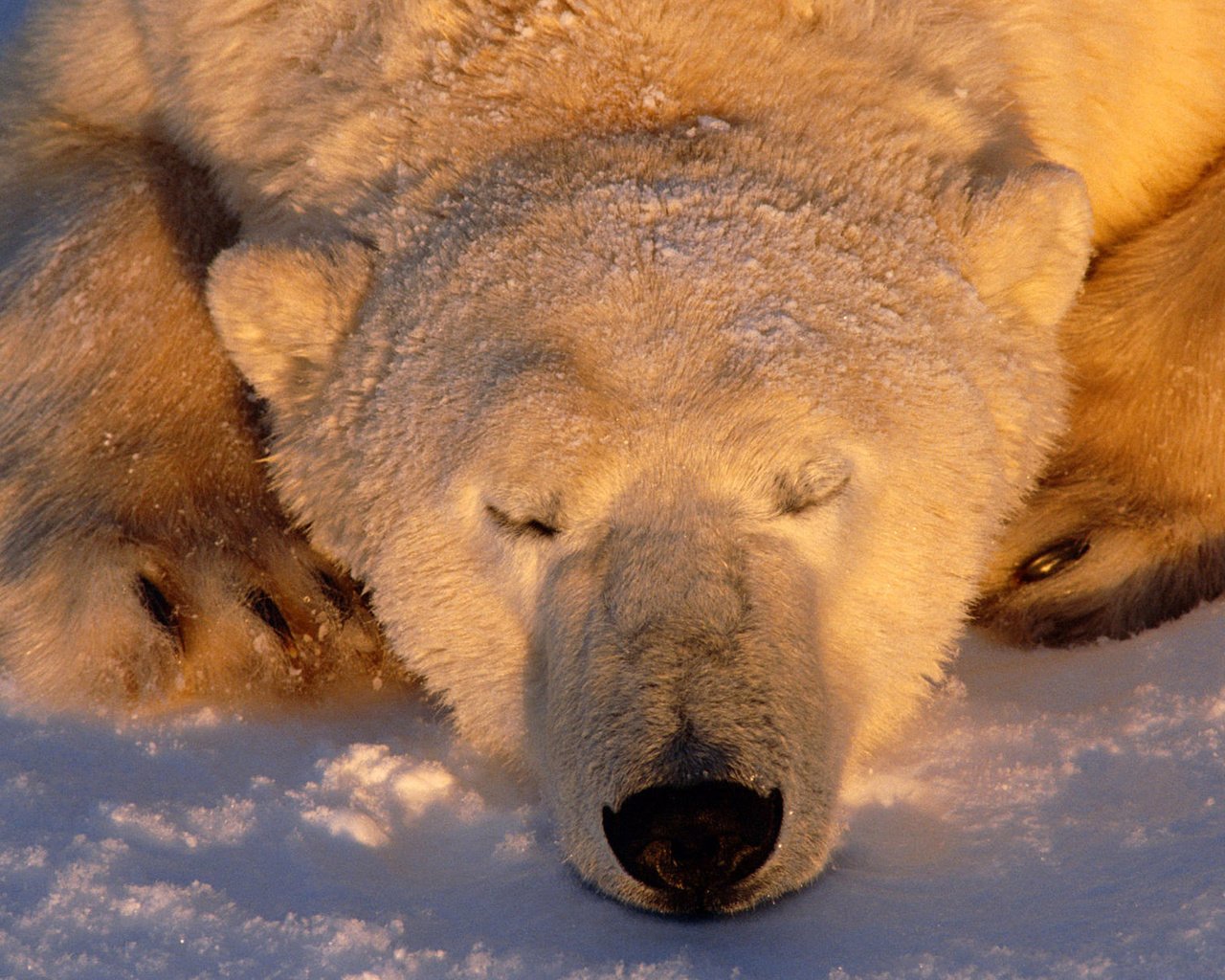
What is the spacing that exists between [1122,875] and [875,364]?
2.54 feet

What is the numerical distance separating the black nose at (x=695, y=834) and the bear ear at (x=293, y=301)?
0.91 metres

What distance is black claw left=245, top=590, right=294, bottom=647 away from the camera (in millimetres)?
2559

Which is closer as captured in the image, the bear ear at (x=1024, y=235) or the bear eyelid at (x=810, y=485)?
the bear eyelid at (x=810, y=485)

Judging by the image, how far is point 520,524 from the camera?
84.1 inches

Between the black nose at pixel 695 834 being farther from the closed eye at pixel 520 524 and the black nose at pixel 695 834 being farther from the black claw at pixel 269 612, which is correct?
the black claw at pixel 269 612

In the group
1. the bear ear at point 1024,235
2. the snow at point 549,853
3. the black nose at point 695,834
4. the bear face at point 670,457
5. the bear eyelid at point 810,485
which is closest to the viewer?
the snow at point 549,853

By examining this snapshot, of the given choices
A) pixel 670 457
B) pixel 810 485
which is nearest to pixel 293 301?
pixel 670 457

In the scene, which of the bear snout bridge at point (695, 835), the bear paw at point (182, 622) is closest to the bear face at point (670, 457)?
the bear snout bridge at point (695, 835)

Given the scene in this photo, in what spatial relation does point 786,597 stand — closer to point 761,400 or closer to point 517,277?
point 761,400

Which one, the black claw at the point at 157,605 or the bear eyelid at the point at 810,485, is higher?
the bear eyelid at the point at 810,485

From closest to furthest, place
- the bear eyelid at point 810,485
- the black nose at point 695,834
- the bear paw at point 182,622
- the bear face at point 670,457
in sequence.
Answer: the black nose at point 695,834 < the bear face at point 670,457 < the bear eyelid at point 810,485 < the bear paw at point 182,622

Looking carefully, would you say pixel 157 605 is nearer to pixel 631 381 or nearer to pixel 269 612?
pixel 269 612

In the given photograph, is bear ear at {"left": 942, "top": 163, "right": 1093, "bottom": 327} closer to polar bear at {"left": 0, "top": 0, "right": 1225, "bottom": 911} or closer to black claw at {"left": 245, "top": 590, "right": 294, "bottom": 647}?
polar bear at {"left": 0, "top": 0, "right": 1225, "bottom": 911}

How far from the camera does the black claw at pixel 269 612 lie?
8.39 feet
